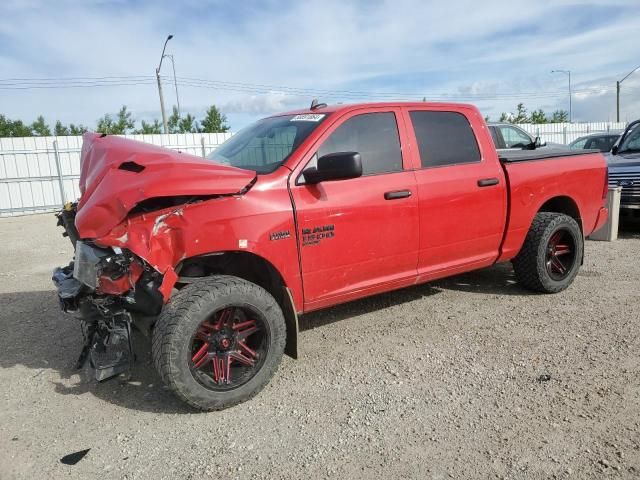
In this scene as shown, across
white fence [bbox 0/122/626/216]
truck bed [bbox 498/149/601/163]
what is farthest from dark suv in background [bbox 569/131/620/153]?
white fence [bbox 0/122/626/216]

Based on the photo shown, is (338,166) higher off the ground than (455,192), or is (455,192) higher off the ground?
(338,166)

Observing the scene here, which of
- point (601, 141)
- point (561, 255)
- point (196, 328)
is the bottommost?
point (561, 255)

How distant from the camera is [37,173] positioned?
1627 cm

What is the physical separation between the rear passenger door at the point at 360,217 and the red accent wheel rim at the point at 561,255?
6.45ft

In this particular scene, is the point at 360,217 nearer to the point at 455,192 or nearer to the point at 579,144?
the point at 455,192

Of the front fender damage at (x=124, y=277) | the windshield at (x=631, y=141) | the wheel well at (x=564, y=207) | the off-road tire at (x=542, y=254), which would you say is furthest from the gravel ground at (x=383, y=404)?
the windshield at (x=631, y=141)

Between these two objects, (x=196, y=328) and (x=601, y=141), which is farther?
(x=601, y=141)

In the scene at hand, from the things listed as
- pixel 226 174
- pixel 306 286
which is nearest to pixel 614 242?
pixel 306 286

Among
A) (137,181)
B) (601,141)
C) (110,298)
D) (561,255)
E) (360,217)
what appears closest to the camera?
(137,181)

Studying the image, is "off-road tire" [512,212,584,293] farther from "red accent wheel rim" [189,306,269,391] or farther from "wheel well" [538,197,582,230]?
"red accent wheel rim" [189,306,269,391]

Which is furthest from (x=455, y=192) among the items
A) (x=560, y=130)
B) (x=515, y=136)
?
(x=560, y=130)

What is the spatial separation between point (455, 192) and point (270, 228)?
179 centimetres

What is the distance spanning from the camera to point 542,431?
282 centimetres

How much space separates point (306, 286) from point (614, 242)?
6.27m
